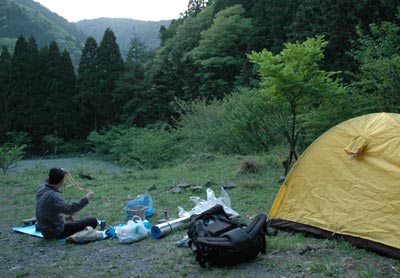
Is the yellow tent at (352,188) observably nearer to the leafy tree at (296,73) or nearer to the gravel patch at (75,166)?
the leafy tree at (296,73)

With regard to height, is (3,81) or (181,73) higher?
(181,73)

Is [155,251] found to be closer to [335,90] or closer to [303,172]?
[303,172]

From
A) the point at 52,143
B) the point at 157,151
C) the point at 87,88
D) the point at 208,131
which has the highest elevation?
the point at 87,88

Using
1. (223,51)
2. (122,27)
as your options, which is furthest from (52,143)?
(122,27)

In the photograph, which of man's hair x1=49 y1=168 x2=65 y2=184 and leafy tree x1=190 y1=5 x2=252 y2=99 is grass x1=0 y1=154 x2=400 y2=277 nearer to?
man's hair x1=49 y1=168 x2=65 y2=184

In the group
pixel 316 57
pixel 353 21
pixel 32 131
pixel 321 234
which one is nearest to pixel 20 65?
pixel 32 131

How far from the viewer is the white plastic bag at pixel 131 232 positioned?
5.15m

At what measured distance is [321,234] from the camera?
4664 millimetres

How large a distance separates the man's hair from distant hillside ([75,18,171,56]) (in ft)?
283

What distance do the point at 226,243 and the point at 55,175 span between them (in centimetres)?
266

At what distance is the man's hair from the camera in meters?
5.22

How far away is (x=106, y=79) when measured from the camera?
99.7ft

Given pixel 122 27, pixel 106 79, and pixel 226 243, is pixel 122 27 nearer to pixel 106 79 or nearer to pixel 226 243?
pixel 106 79

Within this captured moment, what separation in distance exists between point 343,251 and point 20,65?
3145cm
